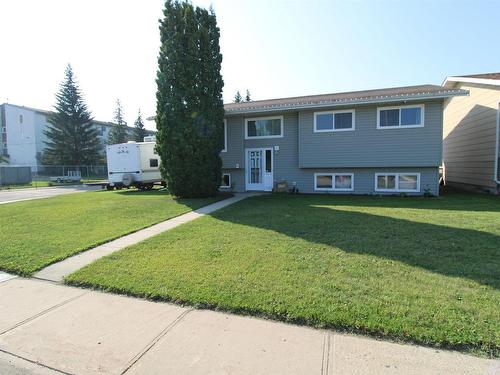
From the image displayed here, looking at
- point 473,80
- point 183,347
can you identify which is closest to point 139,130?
point 473,80

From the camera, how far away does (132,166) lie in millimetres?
18859

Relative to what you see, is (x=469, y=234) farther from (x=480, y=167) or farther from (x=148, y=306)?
(x=480, y=167)

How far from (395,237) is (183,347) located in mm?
4584

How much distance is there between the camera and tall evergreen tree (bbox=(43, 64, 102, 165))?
38125mm

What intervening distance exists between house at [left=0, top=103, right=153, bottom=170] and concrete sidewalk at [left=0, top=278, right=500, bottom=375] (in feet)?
156

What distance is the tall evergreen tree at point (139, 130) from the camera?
4983cm

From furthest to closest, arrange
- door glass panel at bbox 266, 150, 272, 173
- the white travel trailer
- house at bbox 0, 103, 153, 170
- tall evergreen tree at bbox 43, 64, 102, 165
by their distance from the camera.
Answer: house at bbox 0, 103, 153, 170, tall evergreen tree at bbox 43, 64, 102, 165, the white travel trailer, door glass panel at bbox 266, 150, 272, 173

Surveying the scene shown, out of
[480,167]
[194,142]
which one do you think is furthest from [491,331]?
[480,167]

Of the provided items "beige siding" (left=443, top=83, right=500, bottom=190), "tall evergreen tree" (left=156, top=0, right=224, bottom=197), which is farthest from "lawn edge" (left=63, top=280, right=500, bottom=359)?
"beige siding" (left=443, top=83, right=500, bottom=190)

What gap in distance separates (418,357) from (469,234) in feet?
14.7

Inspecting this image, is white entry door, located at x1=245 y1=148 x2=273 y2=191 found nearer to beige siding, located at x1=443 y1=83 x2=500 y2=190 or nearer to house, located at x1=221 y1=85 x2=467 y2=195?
house, located at x1=221 y1=85 x2=467 y2=195

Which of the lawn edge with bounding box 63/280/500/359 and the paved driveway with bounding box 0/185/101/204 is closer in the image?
the lawn edge with bounding box 63/280/500/359

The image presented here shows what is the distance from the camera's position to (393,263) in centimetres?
446

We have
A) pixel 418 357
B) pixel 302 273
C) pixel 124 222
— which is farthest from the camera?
pixel 124 222
